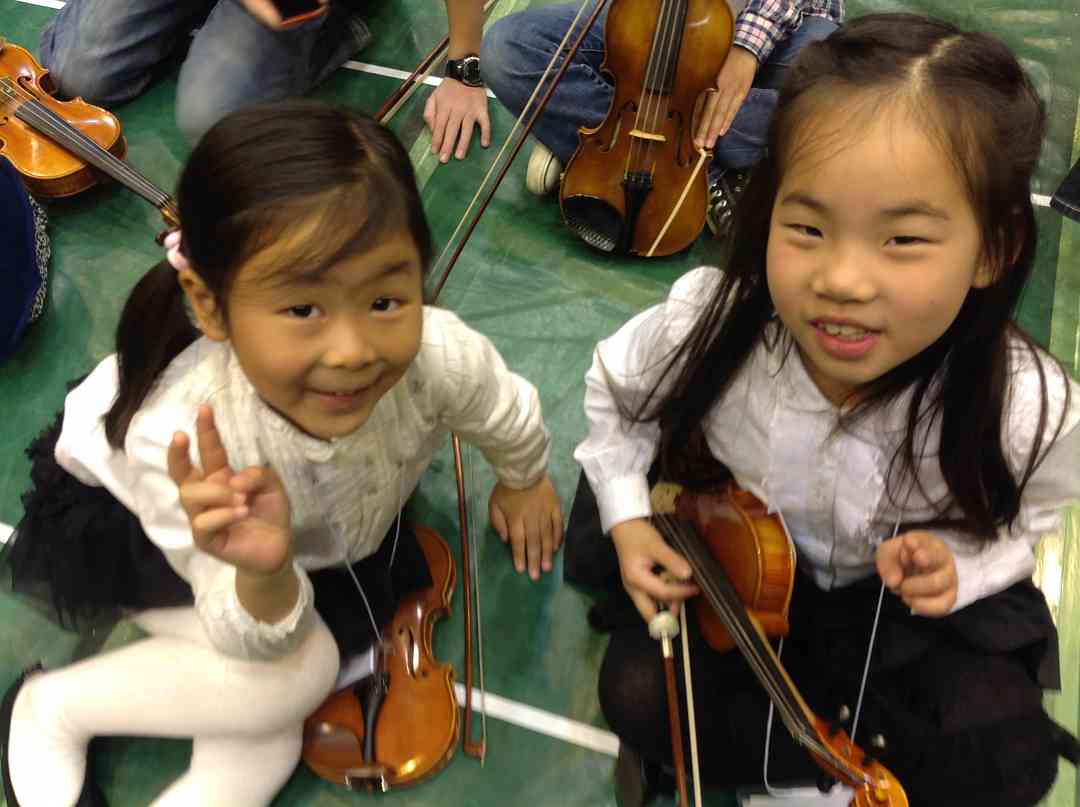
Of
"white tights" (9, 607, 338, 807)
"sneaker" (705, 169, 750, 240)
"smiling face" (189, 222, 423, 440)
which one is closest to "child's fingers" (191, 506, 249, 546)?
"smiling face" (189, 222, 423, 440)

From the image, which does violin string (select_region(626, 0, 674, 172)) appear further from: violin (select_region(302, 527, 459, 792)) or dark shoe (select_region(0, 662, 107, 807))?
dark shoe (select_region(0, 662, 107, 807))

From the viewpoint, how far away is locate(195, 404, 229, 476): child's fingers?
657 millimetres

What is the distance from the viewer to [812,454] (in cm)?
84

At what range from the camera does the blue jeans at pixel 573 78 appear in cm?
141

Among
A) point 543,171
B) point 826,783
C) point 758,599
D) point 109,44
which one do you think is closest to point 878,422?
point 758,599

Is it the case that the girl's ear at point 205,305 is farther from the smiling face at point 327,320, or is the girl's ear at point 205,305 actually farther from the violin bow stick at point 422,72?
the violin bow stick at point 422,72

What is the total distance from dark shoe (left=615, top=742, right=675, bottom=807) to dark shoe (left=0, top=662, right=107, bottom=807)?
550mm

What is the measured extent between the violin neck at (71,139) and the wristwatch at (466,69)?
1.61 feet

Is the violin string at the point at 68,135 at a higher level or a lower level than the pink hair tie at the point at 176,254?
lower

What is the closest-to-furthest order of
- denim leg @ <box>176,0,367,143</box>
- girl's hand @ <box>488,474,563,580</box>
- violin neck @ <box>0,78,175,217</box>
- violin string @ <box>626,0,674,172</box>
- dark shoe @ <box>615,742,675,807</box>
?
dark shoe @ <box>615,742,675,807</box>, girl's hand @ <box>488,474,563,580</box>, violin string @ <box>626,0,674,172</box>, violin neck @ <box>0,78,175,217</box>, denim leg @ <box>176,0,367,143</box>

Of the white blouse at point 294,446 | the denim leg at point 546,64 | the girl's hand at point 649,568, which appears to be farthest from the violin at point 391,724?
the denim leg at point 546,64

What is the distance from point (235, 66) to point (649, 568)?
1.10 meters

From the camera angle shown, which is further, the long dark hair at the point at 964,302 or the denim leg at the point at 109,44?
the denim leg at the point at 109,44

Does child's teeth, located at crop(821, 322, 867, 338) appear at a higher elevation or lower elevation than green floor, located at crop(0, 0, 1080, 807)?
higher
